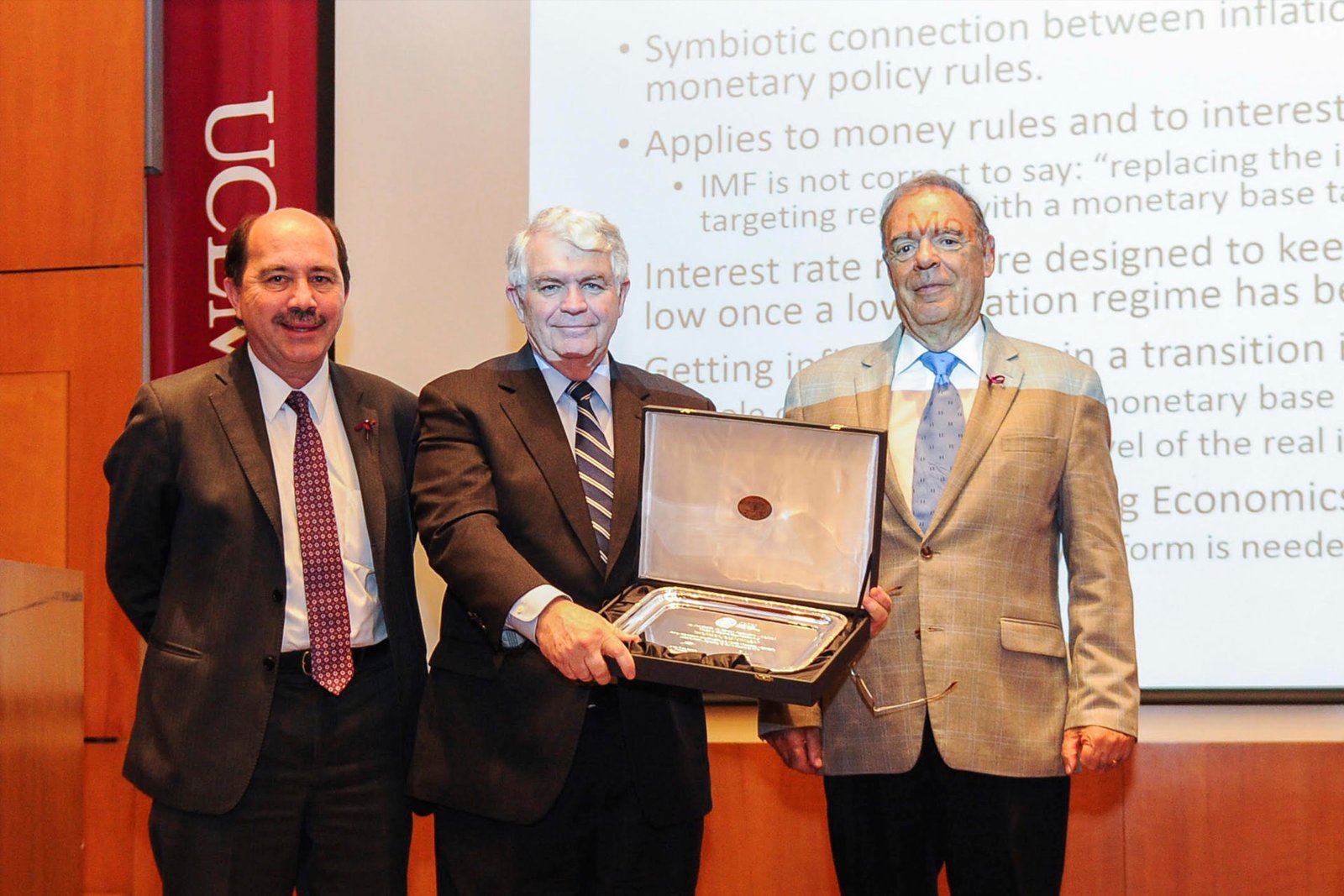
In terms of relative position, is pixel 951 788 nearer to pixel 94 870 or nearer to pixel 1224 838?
pixel 1224 838

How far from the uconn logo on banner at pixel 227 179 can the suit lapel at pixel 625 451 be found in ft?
7.29

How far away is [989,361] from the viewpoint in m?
2.19

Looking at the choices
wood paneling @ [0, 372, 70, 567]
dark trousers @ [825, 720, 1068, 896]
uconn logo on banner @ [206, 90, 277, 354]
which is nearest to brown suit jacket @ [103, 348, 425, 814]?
dark trousers @ [825, 720, 1068, 896]

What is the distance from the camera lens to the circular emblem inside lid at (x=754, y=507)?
2.08 metres

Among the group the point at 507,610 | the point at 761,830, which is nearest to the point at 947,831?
the point at 507,610

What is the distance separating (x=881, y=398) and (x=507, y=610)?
791 mm

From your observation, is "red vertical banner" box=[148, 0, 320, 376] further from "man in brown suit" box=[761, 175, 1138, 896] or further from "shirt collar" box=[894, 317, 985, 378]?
"man in brown suit" box=[761, 175, 1138, 896]

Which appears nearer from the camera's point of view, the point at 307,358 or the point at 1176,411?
the point at 307,358

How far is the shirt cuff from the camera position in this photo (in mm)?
1855

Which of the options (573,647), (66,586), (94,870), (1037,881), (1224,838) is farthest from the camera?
(94,870)

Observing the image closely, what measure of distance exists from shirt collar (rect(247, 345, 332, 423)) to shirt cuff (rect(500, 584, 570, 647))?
0.67 metres

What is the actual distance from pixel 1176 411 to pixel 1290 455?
0.31 meters

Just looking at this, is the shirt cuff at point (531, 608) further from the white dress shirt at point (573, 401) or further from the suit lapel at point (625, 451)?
the suit lapel at point (625, 451)

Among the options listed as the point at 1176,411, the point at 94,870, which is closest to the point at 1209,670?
the point at 1176,411
